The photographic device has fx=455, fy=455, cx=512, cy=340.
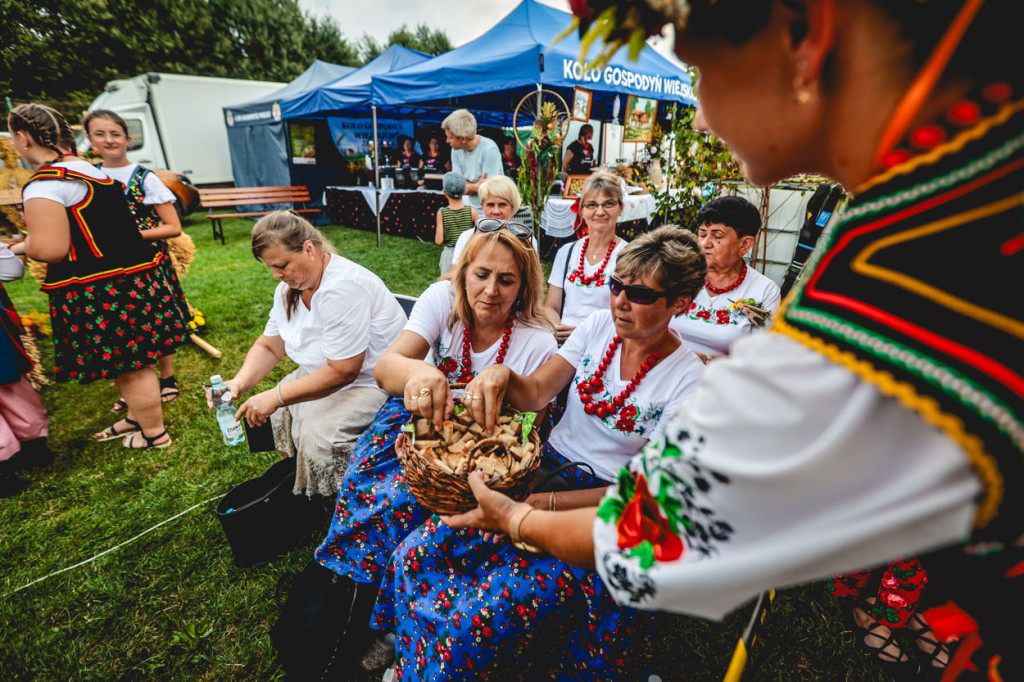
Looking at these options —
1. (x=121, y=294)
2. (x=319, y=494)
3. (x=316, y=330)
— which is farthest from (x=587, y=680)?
(x=121, y=294)

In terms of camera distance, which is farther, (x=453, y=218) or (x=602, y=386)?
(x=453, y=218)

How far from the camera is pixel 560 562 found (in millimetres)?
1726

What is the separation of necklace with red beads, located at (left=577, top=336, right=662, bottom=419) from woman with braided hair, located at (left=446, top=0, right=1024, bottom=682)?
1.32 m

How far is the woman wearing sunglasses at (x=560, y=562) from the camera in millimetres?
1625

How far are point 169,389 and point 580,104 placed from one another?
21.3 feet

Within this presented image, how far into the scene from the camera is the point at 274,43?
1097 inches

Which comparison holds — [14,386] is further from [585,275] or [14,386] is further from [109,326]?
[585,275]

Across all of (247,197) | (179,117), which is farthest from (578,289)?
(179,117)

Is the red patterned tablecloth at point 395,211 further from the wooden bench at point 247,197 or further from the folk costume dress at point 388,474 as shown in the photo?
the folk costume dress at point 388,474

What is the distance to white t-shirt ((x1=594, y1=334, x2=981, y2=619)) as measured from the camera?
53cm

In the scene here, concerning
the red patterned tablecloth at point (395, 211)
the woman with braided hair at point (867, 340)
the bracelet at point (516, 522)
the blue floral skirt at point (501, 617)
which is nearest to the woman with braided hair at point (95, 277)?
the blue floral skirt at point (501, 617)

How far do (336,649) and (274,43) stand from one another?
3526cm

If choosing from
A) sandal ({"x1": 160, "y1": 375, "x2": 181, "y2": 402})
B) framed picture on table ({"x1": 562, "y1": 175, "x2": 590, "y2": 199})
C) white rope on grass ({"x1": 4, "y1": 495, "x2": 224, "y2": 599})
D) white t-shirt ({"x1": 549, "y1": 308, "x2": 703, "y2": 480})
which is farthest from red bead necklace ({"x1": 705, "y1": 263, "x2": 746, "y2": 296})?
framed picture on table ({"x1": 562, "y1": 175, "x2": 590, "y2": 199})

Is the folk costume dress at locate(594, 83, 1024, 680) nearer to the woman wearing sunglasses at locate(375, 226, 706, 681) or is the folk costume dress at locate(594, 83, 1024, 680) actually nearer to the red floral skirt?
the woman wearing sunglasses at locate(375, 226, 706, 681)
